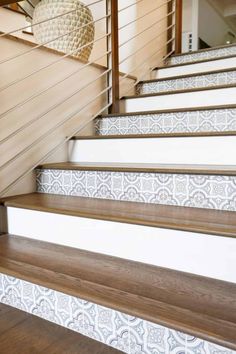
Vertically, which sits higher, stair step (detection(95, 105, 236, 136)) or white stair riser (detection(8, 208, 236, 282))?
stair step (detection(95, 105, 236, 136))

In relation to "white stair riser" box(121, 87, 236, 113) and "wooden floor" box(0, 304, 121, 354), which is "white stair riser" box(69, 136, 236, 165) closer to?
"white stair riser" box(121, 87, 236, 113)

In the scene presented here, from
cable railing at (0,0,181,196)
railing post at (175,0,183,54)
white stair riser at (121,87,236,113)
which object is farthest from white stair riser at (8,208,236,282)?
railing post at (175,0,183,54)

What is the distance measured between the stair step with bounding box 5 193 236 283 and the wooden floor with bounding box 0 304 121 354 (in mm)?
305

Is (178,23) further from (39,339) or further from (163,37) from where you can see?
(39,339)

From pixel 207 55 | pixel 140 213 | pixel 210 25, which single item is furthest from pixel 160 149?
pixel 210 25

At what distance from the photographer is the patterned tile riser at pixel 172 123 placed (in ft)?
5.44

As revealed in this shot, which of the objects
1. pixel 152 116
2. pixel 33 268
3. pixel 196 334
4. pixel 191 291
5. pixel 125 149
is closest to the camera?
pixel 196 334

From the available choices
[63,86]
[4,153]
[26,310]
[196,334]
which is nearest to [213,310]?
[196,334]

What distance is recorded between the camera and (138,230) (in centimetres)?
107

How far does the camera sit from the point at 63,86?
1.92 meters

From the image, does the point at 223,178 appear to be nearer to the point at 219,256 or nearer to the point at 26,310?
the point at 219,256

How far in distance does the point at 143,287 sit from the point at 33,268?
1.26 feet

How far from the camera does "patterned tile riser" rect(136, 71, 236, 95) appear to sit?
7.12ft

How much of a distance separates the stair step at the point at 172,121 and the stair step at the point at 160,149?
0.70 ft
